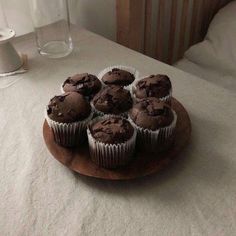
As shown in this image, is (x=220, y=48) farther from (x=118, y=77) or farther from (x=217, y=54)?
(x=118, y=77)

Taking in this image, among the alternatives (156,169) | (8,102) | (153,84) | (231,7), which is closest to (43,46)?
(8,102)

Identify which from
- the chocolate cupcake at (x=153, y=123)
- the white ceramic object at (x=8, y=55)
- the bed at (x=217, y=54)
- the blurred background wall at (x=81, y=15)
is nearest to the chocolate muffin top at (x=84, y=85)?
the chocolate cupcake at (x=153, y=123)

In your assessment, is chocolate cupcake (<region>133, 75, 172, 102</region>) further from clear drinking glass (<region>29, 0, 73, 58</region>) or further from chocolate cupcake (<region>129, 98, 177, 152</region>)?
clear drinking glass (<region>29, 0, 73, 58</region>)

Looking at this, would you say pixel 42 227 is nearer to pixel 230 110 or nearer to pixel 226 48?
pixel 230 110

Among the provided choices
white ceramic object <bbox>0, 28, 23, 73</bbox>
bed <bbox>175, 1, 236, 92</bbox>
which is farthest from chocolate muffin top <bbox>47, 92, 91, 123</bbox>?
bed <bbox>175, 1, 236, 92</bbox>

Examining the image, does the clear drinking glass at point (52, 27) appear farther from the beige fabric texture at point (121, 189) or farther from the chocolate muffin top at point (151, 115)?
the chocolate muffin top at point (151, 115)
